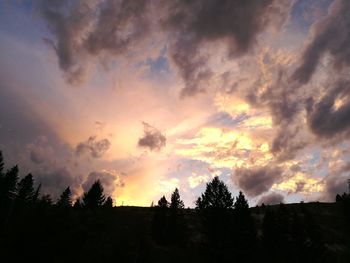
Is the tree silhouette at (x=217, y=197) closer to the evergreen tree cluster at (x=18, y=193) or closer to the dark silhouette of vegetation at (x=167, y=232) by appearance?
the dark silhouette of vegetation at (x=167, y=232)

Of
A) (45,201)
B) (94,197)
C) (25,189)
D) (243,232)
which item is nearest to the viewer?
(45,201)

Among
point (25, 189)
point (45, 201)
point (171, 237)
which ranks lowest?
point (45, 201)

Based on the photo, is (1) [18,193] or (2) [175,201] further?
(1) [18,193]

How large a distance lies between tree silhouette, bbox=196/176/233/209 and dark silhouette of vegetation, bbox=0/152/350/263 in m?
0.17

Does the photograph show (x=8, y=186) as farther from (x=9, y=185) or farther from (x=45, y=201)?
(x=45, y=201)

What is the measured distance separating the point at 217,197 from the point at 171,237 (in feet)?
60.0

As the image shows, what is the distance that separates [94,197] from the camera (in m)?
84.4

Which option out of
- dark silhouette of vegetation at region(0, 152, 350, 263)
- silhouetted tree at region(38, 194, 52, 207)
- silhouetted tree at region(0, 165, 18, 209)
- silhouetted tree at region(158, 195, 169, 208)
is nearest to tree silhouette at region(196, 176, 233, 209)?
dark silhouette of vegetation at region(0, 152, 350, 263)

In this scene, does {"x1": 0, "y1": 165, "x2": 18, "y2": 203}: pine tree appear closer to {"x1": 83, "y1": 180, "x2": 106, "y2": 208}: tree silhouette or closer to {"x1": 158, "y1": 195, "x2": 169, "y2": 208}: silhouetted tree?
{"x1": 83, "y1": 180, "x2": 106, "y2": 208}: tree silhouette

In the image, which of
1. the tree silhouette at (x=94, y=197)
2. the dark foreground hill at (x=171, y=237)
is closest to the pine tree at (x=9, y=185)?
the tree silhouette at (x=94, y=197)

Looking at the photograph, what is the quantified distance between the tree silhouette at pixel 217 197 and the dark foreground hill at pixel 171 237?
152cm

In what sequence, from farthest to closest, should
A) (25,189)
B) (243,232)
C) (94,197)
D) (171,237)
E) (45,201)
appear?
1. (25,189)
2. (94,197)
3. (171,237)
4. (243,232)
5. (45,201)

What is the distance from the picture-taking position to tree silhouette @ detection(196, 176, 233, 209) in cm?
5107

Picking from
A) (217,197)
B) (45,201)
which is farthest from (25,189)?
(45,201)
